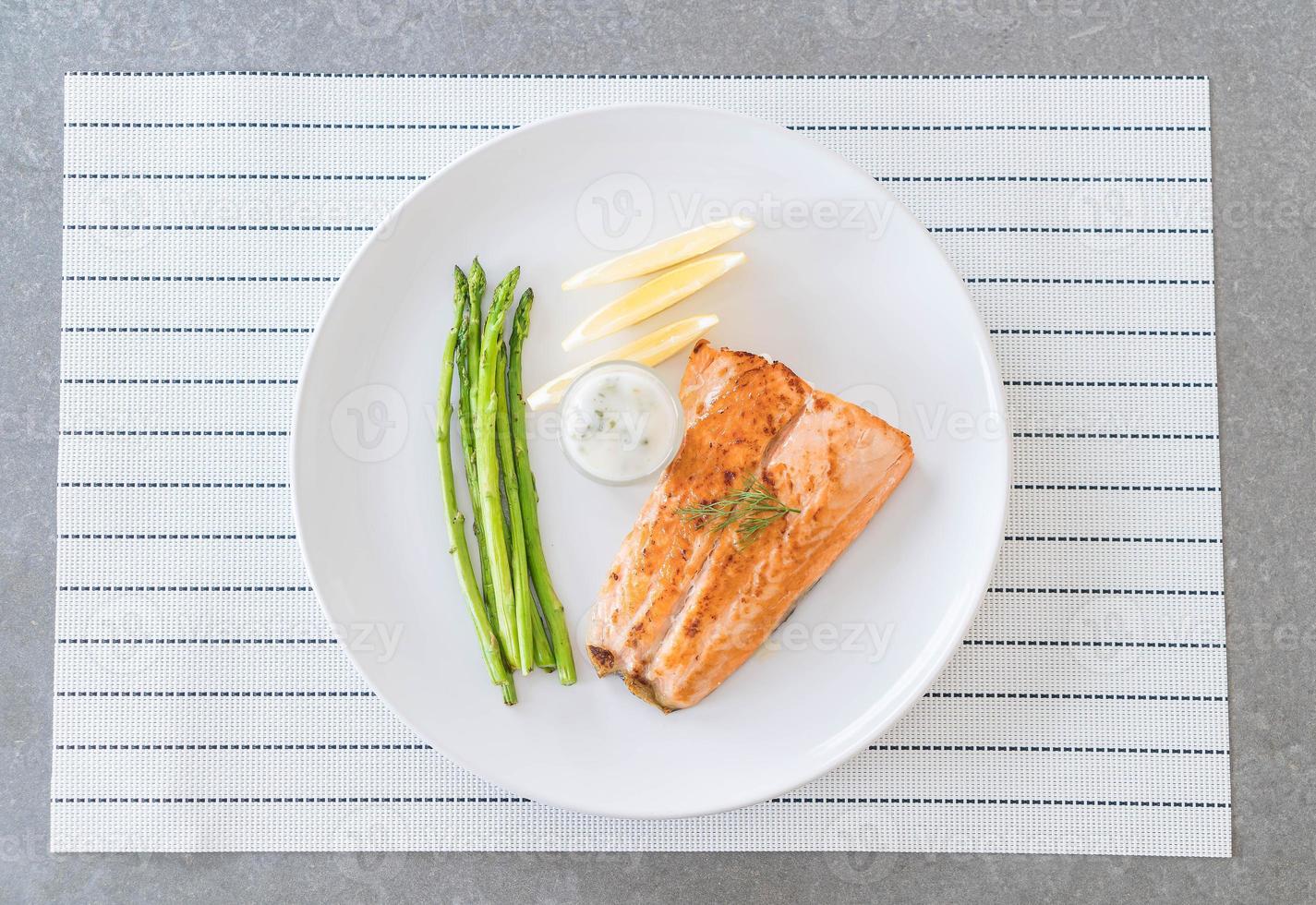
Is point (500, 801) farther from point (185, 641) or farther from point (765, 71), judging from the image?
point (765, 71)

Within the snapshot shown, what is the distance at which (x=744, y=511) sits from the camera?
2887mm

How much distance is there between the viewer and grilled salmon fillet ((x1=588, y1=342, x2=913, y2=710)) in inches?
114

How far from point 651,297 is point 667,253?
0.15 meters

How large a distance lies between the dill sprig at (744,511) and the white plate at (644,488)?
0.96ft

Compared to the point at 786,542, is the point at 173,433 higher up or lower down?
higher up

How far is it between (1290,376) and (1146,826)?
1.63 metres

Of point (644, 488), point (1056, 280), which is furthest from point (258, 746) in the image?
point (1056, 280)

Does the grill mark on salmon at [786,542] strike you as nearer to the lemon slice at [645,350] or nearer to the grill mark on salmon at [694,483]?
the grill mark on salmon at [694,483]

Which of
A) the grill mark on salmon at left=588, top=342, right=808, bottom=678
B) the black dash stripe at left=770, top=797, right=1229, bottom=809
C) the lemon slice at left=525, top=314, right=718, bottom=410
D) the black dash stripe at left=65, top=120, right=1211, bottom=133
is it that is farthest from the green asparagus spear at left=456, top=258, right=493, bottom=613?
the black dash stripe at left=770, top=797, right=1229, bottom=809

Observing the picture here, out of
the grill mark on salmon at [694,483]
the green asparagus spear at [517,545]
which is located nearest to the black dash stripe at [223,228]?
the green asparagus spear at [517,545]

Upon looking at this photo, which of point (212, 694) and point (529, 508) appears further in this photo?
point (212, 694)

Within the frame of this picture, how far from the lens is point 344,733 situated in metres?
3.21

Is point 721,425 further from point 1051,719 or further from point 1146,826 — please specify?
point 1146,826

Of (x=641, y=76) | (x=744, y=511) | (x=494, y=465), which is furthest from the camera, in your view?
(x=641, y=76)
